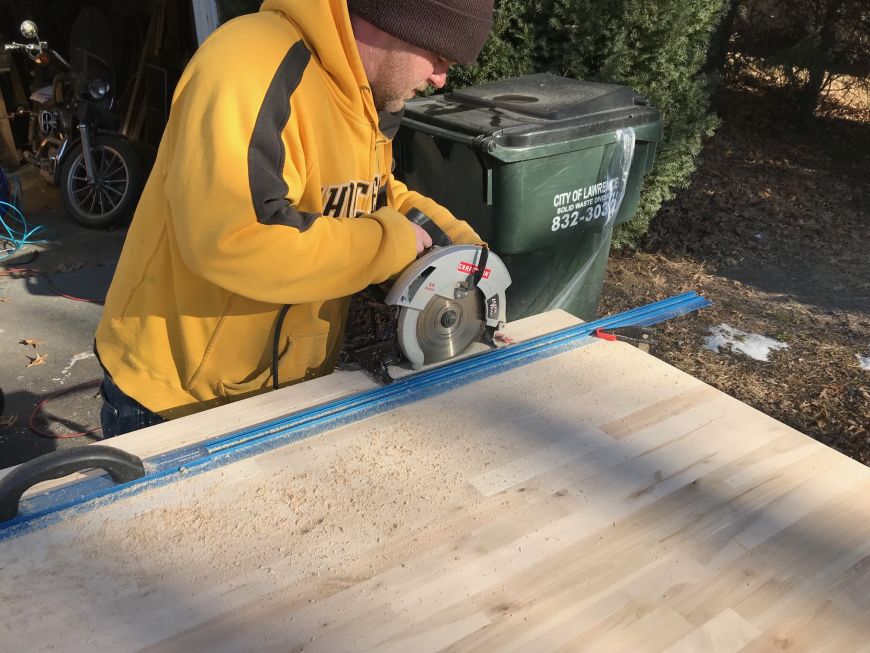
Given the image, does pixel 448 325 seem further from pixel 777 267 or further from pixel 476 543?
pixel 777 267

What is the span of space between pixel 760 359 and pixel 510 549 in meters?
2.98

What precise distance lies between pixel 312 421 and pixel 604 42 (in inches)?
129

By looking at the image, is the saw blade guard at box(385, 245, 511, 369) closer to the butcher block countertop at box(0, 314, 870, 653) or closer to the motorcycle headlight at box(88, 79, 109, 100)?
the butcher block countertop at box(0, 314, 870, 653)

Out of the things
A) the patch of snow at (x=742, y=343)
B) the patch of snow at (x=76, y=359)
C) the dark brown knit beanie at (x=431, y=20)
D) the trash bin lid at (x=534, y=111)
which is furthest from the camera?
the patch of snow at (x=742, y=343)

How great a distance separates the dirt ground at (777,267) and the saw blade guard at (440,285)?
216 centimetres

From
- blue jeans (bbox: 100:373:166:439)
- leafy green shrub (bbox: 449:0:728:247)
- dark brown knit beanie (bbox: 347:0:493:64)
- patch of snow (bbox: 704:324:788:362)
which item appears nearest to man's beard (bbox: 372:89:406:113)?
dark brown knit beanie (bbox: 347:0:493:64)

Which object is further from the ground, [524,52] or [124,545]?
[524,52]

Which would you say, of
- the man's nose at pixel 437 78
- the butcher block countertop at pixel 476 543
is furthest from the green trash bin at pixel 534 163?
the butcher block countertop at pixel 476 543

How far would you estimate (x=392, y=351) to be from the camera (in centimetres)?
158

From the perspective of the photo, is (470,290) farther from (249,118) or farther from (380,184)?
(249,118)

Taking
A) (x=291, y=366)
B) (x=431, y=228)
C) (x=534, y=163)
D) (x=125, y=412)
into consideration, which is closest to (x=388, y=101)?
(x=431, y=228)

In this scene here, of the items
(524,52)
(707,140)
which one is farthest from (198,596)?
(707,140)

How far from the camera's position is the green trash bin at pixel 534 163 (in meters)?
2.75

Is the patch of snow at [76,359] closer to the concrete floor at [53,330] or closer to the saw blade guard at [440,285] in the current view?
the concrete floor at [53,330]
